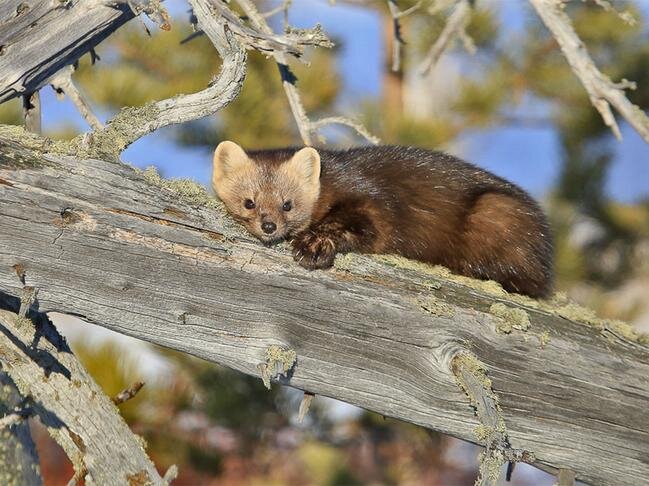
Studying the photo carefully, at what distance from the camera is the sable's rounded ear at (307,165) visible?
→ 4.90 m

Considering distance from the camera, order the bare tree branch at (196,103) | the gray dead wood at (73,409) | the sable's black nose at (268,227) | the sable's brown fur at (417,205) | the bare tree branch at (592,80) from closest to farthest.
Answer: the bare tree branch at (196,103) < the gray dead wood at (73,409) < the sable's black nose at (268,227) < the bare tree branch at (592,80) < the sable's brown fur at (417,205)

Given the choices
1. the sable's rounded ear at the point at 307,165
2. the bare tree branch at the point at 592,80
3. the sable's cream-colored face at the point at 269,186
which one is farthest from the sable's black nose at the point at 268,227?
the bare tree branch at the point at 592,80

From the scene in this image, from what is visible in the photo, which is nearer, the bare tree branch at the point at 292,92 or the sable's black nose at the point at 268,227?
the sable's black nose at the point at 268,227

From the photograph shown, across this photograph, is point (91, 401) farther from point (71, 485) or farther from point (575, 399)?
point (575, 399)

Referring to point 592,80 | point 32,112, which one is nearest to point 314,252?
point 32,112

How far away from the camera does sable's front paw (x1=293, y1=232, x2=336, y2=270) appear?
4023 mm

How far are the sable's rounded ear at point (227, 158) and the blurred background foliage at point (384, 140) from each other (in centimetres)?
421

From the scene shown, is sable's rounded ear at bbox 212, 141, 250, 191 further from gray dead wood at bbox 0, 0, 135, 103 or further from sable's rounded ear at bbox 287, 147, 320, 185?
gray dead wood at bbox 0, 0, 135, 103

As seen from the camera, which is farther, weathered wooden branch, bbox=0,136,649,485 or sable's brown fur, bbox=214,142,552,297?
sable's brown fur, bbox=214,142,552,297

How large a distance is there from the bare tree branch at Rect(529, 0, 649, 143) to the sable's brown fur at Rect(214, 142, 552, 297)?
0.71 metres

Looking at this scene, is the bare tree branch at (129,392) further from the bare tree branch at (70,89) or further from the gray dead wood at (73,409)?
the bare tree branch at (70,89)

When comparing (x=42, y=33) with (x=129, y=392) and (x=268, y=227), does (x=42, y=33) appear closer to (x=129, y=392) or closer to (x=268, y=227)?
(x=268, y=227)

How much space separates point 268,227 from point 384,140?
17.2 feet

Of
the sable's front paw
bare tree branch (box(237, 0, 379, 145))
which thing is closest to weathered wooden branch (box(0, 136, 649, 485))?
the sable's front paw
